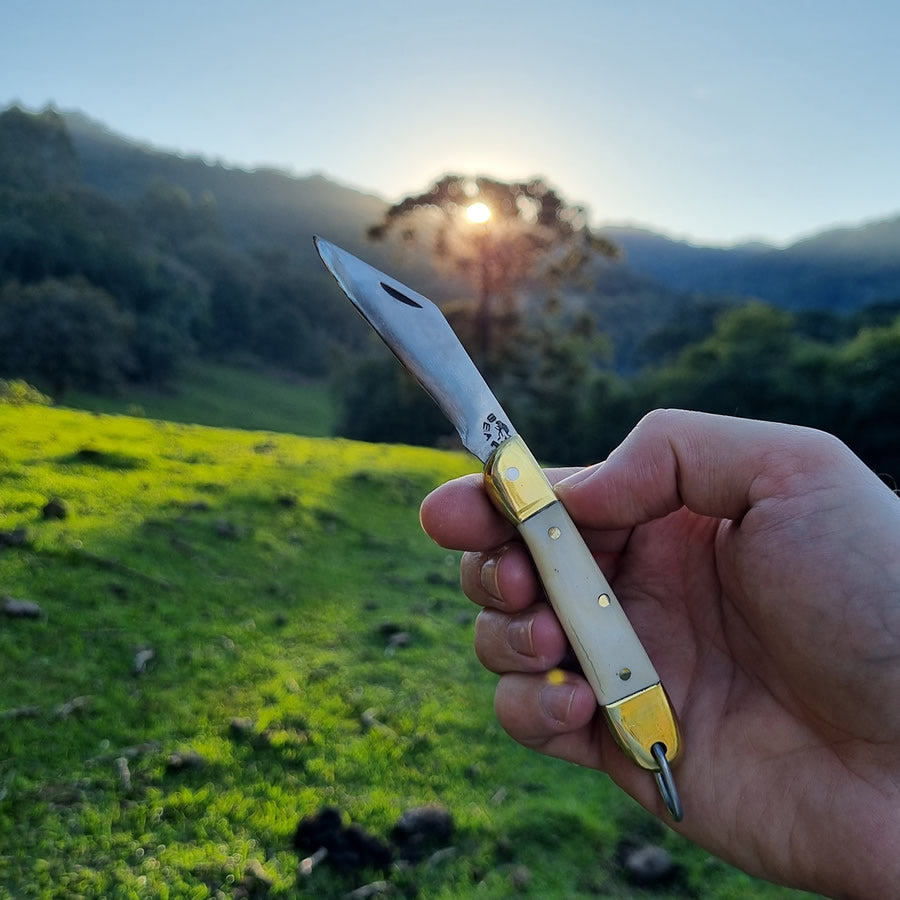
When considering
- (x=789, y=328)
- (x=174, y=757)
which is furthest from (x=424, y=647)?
(x=789, y=328)

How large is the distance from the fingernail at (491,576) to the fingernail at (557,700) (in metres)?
0.34

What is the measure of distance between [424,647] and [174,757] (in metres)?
2.41

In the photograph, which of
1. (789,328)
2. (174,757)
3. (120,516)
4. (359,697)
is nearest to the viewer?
(174,757)

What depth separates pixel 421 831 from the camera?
11.1 feet

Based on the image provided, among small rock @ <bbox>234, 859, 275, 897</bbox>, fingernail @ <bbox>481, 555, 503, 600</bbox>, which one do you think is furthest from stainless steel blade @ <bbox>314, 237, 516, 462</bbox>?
small rock @ <bbox>234, 859, 275, 897</bbox>

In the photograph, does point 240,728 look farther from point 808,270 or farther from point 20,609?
point 808,270

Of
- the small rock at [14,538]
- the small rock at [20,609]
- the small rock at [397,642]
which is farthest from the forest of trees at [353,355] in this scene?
the small rock at [20,609]

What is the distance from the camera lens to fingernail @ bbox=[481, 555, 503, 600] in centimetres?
246

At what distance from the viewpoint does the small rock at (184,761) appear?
3398mm

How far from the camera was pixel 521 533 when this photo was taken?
2297 mm

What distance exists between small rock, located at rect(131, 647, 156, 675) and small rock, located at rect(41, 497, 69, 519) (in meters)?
1.82

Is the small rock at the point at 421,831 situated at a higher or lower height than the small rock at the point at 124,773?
lower

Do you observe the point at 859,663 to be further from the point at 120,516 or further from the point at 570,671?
the point at 120,516

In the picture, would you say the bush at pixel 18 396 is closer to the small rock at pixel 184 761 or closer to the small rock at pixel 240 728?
the small rock at pixel 240 728
